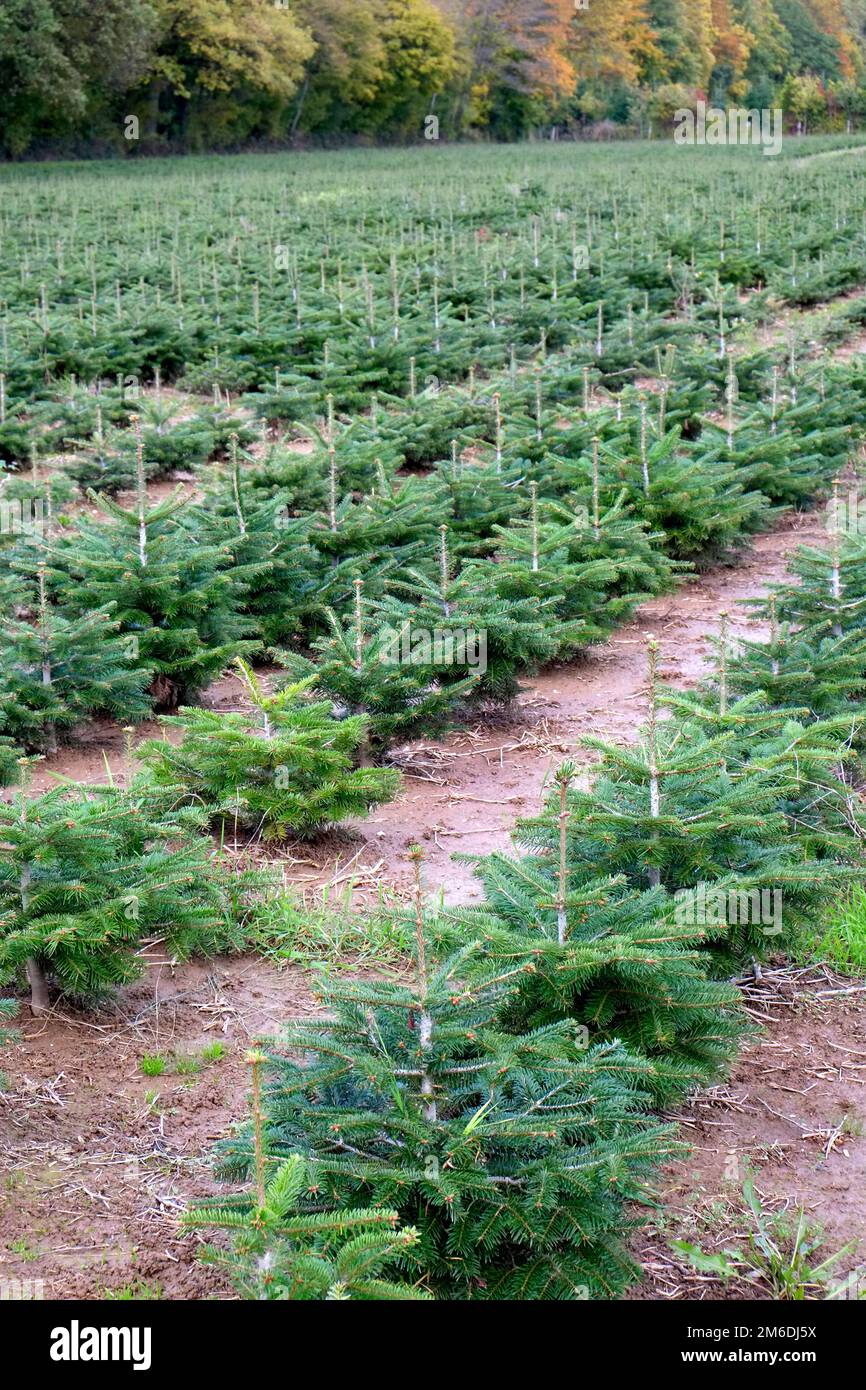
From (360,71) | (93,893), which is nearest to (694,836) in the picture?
(93,893)

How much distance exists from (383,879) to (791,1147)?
7.12 feet

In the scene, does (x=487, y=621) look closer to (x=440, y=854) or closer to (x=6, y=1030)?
(x=440, y=854)

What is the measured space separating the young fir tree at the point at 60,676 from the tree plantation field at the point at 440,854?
0.03 metres

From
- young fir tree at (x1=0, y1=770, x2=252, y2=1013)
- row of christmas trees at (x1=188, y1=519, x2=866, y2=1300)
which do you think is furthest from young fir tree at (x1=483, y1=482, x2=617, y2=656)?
young fir tree at (x1=0, y1=770, x2=252, y2=1013)

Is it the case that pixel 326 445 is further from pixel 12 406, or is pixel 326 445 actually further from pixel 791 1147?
pixel 791 1147

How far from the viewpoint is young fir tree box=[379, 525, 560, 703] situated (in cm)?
699

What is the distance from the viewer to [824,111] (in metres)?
105

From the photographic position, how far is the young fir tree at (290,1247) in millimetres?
2818

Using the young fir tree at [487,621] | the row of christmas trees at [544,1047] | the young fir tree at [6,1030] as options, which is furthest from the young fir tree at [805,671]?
the young fir tree at [6,1030]

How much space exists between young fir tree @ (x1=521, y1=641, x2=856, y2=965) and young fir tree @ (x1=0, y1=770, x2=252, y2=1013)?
122 cm

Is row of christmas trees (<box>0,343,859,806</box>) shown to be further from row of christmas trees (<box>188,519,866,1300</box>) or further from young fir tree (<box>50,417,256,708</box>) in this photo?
row of christmas trees (<box>188,519,866,1300</box>)

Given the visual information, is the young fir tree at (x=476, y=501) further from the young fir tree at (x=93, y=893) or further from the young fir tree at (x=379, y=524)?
the young fir tree at (x=93, y=893)

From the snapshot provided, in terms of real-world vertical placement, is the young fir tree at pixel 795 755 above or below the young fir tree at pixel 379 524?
below

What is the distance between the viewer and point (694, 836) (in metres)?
4.60
